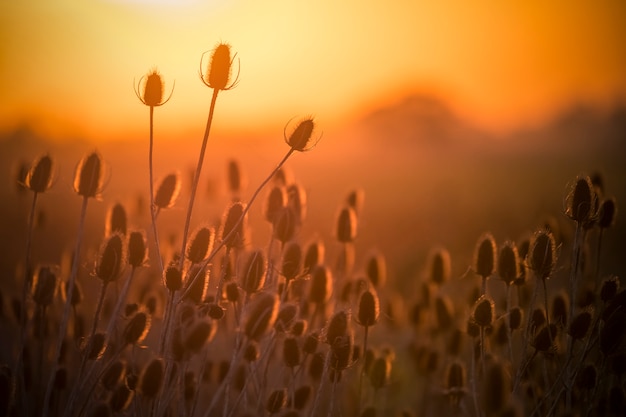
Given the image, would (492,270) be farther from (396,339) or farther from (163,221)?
(163,221)

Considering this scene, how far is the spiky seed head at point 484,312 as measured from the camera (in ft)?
8.42

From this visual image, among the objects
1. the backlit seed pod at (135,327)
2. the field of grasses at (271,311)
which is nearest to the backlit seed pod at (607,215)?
the field of grasses at (271,311)

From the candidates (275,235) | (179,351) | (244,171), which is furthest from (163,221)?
(179,351)

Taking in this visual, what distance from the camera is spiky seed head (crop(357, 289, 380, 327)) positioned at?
8.70 ft

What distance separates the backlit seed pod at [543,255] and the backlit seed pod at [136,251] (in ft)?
4.65

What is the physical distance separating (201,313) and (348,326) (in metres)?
0.64

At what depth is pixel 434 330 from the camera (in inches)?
154

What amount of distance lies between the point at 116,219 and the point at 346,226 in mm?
1059

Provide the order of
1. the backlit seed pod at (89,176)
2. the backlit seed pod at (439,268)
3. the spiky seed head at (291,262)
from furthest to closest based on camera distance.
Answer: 1. the backlit seed pod at (439,268)
2. the spiky seed head at (291,262)
3. the backlit seed pod at (89,176)

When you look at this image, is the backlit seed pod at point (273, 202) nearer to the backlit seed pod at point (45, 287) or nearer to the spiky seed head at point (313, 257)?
the spiky seed head at point (313, 257)

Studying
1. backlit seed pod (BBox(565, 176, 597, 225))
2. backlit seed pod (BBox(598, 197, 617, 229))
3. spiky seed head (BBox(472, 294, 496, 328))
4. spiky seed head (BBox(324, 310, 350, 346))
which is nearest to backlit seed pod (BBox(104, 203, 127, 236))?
spiky seed head (BBox(324, 310, 350, 346))

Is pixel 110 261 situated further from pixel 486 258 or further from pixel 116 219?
pixel 486 258

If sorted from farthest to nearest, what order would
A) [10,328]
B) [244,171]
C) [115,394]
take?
1. [10,328]
2. [244,171]
3. [115,394]

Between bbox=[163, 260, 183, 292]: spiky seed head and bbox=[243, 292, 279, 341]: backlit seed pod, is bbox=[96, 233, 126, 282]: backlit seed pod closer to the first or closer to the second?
bbox=[163, 260, 183, 292]: spiky seed head
